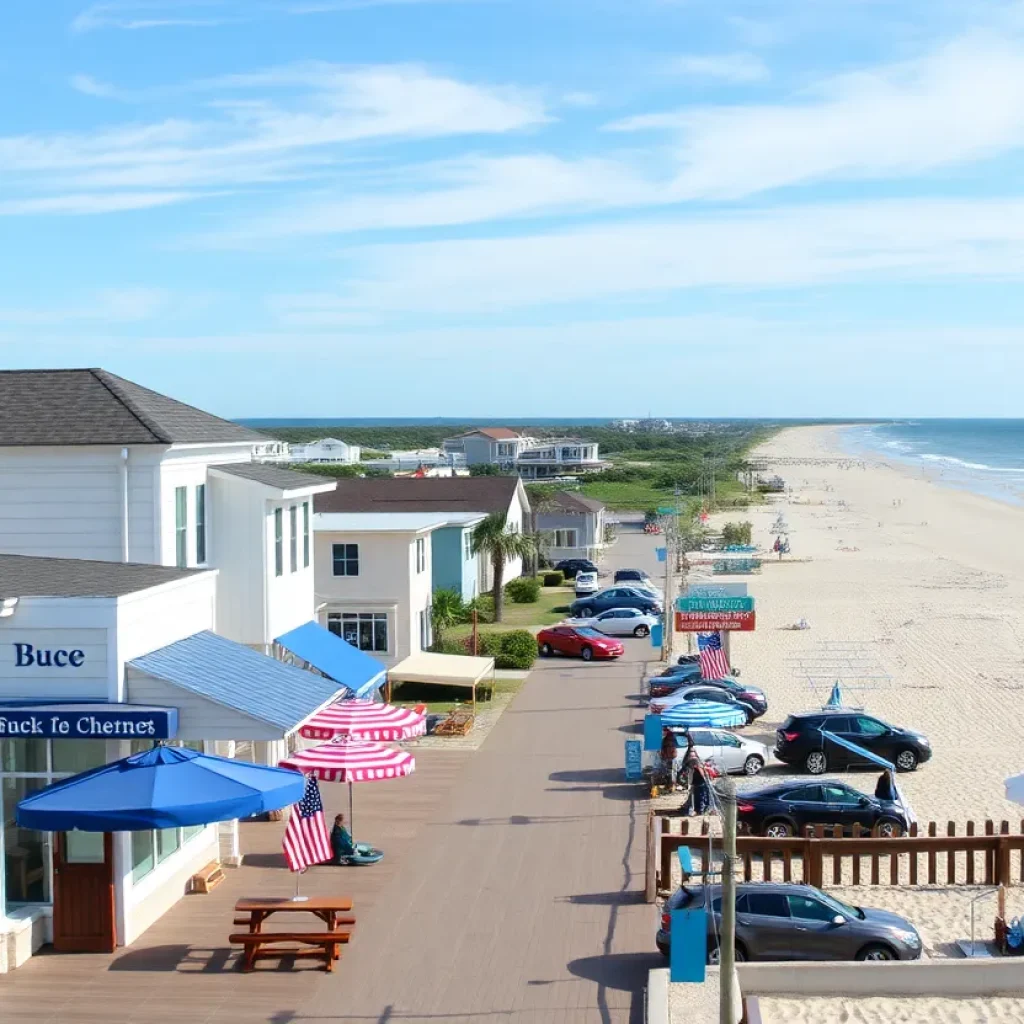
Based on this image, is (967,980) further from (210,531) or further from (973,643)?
(973,643)

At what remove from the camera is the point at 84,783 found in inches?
595

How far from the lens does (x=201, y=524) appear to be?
22.5 m

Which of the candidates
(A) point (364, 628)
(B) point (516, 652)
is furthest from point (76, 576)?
(B) point (516, 652)

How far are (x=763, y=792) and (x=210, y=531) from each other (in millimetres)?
10429

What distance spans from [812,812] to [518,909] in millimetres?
6130

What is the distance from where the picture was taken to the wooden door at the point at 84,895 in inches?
643

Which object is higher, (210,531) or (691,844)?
(210,531)

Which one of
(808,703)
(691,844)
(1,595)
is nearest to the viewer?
(1,595)

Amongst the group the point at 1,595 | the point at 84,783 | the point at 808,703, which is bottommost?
the point at 808,703

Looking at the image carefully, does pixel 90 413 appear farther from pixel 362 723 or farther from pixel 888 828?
pixel 888 828

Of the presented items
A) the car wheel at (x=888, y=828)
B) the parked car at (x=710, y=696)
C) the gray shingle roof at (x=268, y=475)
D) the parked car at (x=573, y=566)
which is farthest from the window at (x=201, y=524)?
the parked car at (x=573, y=566)

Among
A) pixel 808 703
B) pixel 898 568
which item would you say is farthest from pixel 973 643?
pixel 898 568

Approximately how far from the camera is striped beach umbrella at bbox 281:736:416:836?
63.0 ft

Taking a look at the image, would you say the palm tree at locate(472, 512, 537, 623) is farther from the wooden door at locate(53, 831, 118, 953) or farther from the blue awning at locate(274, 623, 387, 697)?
the wooden door at locate(53, 831, 118, 953)
